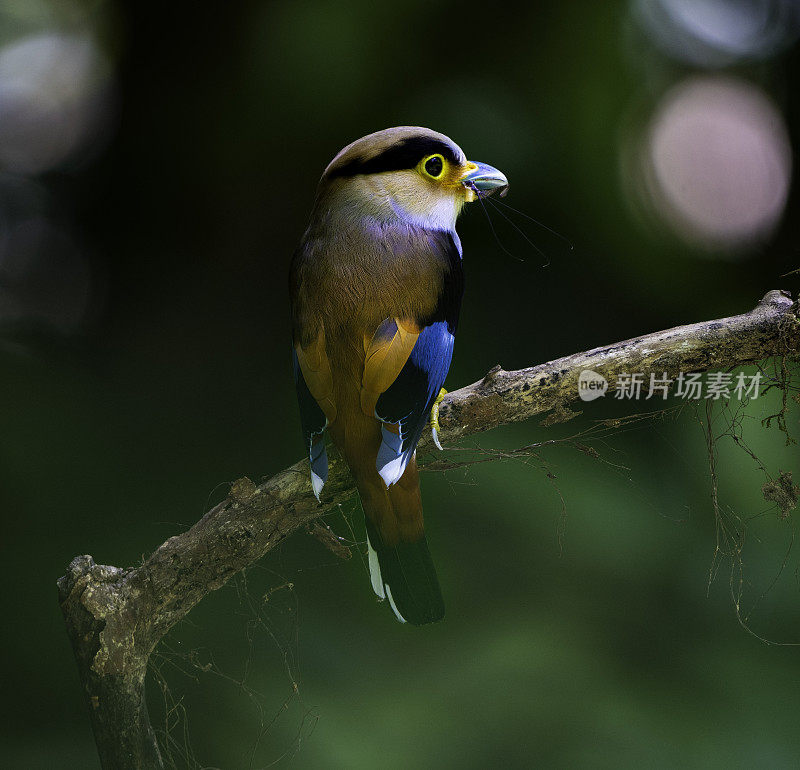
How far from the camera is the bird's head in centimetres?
125

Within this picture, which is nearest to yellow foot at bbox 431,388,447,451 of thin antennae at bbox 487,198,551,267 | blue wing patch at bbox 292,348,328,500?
blue wing patch at bbox 292,348,328,500

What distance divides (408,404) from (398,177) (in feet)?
1.37

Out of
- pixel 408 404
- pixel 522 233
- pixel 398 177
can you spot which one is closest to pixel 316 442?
pixel 408 404

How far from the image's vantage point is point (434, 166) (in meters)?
1.27

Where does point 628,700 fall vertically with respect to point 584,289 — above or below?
below

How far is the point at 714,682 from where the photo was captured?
1.84 metres

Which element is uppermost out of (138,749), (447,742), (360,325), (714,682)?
(360,325)

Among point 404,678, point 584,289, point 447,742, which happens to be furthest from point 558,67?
point 447,742

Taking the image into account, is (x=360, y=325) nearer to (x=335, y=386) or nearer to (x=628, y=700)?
(x=335, y=386)

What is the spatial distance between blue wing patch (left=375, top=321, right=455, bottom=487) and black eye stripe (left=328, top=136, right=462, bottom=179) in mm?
305

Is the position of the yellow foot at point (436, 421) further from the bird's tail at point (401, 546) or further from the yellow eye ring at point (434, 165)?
the yellow eye ring at point (434, 165)

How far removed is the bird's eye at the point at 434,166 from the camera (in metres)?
1.27

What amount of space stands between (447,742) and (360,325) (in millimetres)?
1184

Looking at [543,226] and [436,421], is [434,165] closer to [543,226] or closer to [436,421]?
[436,421]
